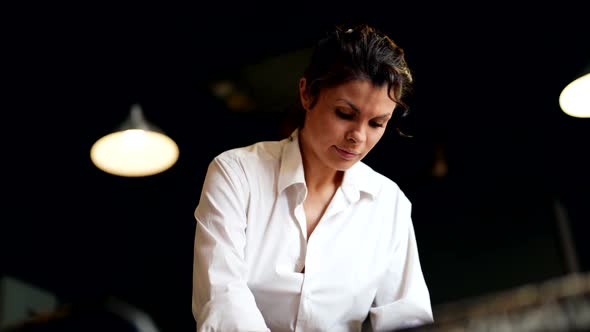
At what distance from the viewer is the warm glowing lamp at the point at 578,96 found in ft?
10.6

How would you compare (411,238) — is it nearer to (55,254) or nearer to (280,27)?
(280,27)

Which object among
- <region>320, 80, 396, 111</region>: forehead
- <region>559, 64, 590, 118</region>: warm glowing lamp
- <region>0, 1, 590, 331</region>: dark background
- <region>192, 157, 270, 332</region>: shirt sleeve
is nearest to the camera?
<region>192, 157, 270, 332</region>: shirt sleeve

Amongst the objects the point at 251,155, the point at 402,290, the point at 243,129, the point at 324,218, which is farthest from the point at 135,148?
the point at 402,290

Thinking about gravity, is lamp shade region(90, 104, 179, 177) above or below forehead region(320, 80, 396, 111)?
above

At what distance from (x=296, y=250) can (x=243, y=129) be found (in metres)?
2.25

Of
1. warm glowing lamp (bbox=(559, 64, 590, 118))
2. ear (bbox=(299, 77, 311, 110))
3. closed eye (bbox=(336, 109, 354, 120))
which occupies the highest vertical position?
warm glowing lamp (bbox=(559, 64, 590, 118))

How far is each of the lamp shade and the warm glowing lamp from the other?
1848 millimetres

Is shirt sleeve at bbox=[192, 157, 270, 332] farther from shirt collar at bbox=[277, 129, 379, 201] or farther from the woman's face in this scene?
the woman's face

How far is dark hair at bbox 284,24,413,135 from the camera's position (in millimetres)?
1743

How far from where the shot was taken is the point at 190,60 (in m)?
3.65

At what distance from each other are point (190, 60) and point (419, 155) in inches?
51.5

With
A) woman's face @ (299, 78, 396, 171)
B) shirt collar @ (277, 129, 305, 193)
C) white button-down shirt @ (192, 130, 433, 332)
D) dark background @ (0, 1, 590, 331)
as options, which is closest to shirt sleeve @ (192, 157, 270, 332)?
white button-down shirt @ (192, 130, 433, 332)

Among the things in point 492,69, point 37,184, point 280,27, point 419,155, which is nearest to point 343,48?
point 280,27

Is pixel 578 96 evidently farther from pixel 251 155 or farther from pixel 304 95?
pixel 251 155
